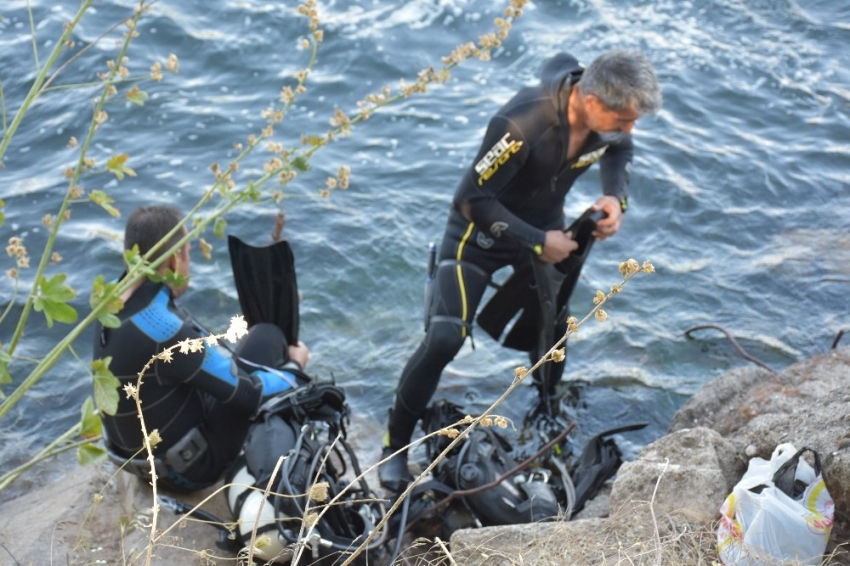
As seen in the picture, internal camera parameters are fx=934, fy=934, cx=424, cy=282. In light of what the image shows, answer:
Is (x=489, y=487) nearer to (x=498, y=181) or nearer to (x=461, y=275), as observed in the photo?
(x=461, y=275)

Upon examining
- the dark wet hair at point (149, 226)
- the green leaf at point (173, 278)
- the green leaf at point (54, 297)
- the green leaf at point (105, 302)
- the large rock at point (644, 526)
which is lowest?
the large rock at point (644, 526)

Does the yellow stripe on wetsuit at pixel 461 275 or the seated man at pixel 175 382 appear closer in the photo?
the seated man at pixel 175 382

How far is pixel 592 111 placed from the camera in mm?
4387

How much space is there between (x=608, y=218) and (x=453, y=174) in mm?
2673

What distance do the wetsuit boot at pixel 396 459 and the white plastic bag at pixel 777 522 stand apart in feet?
5.68

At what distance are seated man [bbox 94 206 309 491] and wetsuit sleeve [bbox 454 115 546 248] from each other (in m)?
1.22

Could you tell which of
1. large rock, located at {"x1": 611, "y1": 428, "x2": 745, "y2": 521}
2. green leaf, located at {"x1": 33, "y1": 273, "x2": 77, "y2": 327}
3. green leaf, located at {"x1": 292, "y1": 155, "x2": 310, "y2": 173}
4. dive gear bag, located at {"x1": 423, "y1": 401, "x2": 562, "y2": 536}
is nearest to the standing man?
dive gear bag, located at {"x1": 423, "y1": 401, "x2": 562, "y2": 536}

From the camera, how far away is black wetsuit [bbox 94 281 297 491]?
376 cm

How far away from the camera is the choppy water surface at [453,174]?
5.75 meters

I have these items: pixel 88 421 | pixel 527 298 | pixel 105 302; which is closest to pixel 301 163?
pixel 105 302

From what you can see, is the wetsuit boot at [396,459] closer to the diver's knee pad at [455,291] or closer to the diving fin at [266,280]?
the diver's knee pad at [455,291]

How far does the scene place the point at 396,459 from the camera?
462 cm

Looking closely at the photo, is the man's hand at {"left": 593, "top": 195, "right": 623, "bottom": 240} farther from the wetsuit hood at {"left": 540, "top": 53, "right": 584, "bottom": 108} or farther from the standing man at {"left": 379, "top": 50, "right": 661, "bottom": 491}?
the wetsuit hood at {"left": 540, "top": 53, "right": 584, "bottom": 108}

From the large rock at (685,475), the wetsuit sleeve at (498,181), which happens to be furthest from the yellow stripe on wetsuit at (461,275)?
the large rock at (685,475)
